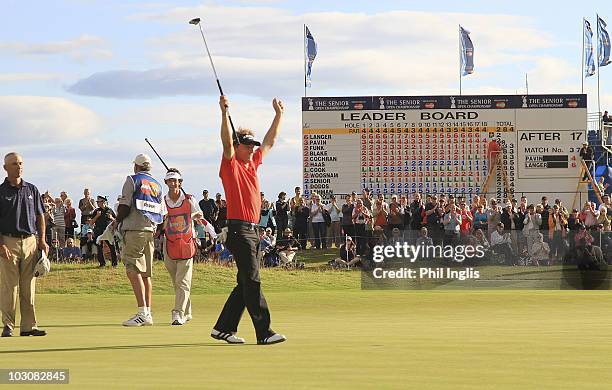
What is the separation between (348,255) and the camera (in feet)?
107

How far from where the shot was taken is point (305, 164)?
4303 centimetres

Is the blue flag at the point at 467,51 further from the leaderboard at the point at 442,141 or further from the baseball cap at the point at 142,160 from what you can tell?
the baseball cap at the point at 142,160

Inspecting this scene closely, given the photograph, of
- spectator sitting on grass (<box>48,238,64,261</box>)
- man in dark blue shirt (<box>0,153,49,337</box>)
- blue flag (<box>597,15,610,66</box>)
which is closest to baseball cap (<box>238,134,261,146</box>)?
man in dark blue shirt (<box>0,153,49,337</box>)

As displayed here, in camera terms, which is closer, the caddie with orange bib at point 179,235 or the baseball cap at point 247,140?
the baseball cap at point 247,140

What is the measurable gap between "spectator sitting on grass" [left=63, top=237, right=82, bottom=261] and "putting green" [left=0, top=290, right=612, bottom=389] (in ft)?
45.3

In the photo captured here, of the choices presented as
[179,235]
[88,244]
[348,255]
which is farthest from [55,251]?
[179,235]

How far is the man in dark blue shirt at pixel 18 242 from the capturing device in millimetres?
14180

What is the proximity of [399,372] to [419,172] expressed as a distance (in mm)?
35274

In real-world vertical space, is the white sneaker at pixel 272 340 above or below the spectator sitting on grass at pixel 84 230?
below

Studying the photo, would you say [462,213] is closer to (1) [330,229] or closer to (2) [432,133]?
(1) [330,229]

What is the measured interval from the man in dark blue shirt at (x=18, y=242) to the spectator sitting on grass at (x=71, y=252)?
19357mm

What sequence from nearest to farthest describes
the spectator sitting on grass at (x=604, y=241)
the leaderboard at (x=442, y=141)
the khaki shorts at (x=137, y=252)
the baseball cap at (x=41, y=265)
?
the baseball cap at (x=41, y=265), the khaki shorts at (x=137, y=252), the spectator sitting on grass at (x=604, y=241), the leaderboard at (x=442, y=141)

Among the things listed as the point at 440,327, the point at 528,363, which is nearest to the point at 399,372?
the point at 528,363

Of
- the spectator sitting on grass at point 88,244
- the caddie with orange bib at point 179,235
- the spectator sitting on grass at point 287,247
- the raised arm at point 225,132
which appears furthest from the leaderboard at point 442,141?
the raised arm at point 225,132
